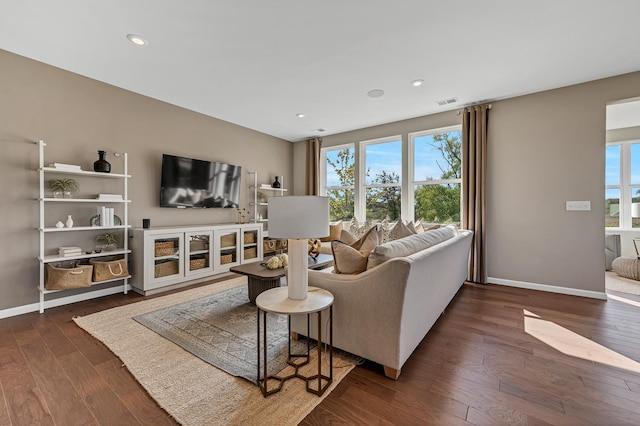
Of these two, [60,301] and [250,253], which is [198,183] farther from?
[60,301]

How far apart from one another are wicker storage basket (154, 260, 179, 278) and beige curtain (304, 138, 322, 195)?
3.01 m

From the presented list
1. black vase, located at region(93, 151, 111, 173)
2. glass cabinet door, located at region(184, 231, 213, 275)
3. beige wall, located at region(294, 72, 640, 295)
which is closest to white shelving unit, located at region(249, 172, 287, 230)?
glass cabinet door, located at region(184, 231, 213, 275)

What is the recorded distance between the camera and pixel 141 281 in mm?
3346

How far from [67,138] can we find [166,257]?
1.74 m

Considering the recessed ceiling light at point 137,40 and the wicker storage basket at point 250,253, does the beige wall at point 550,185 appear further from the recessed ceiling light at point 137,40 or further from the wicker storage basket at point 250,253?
the recessed ceiling light at point 137,40

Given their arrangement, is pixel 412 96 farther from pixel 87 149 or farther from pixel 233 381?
pixel 87 149

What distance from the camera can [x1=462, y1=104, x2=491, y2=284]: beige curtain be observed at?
3896 mm

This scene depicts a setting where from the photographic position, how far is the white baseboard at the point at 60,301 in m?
2.73

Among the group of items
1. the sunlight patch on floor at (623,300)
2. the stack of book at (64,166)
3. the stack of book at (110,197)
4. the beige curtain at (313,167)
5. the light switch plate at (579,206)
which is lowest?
the sunlight patch on floor at (623,300)

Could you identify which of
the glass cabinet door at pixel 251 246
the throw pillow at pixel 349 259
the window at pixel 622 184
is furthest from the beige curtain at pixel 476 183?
the glass cabinet door at pixel 251 246

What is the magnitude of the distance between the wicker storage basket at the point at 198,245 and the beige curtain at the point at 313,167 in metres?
2.52

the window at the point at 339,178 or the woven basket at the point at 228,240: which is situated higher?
the window at the point at 339,178

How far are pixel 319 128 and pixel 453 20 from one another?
3219 millimetres


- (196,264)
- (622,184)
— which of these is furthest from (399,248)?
(622,184)
